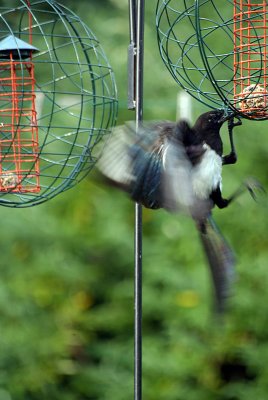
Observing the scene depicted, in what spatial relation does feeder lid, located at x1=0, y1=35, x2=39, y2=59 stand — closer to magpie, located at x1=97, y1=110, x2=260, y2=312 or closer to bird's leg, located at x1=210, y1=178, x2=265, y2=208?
magpie, located at x1=97, y1=110, x2=260, y2=312

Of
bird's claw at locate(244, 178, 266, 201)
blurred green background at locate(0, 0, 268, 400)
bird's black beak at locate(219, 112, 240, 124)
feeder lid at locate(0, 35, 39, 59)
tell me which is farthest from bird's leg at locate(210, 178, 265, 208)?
blurred green background at locate(0, 0, 268, 400)

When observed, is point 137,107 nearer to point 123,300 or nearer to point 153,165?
point 153,165

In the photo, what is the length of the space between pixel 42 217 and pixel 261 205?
109cm

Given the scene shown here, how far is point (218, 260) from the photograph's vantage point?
2.42 meters

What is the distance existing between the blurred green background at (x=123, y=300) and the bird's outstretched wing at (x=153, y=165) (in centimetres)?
184

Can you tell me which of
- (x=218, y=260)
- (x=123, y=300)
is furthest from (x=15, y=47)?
(x=123, y=300)

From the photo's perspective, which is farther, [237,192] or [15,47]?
[15,47]

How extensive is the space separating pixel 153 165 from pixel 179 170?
88mm

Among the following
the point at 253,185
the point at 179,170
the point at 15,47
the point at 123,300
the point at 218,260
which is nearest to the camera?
the point at 179,170

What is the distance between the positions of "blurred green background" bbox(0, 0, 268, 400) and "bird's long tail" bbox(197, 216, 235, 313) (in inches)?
68.1

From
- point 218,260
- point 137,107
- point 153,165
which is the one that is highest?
point 137,107

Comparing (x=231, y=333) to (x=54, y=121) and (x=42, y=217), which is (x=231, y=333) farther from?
(x=54, y=121)

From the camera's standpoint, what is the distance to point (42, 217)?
15.6ft

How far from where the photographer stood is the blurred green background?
4383 millimetres
